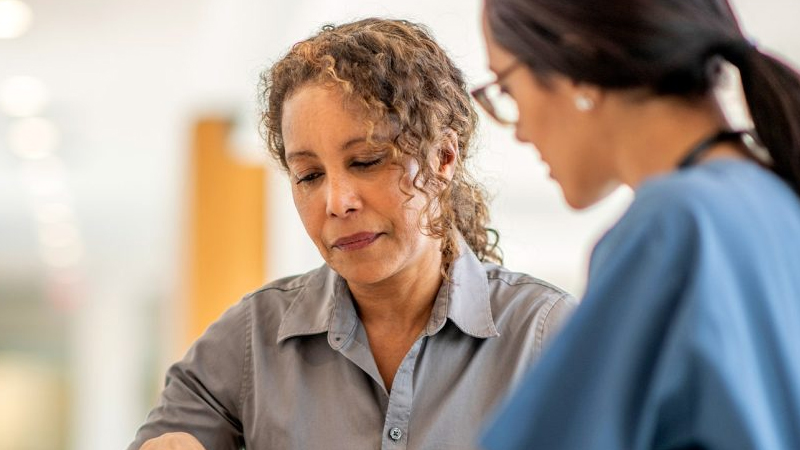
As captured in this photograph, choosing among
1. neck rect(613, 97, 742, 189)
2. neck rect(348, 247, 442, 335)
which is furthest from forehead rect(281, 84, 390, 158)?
neck rect(613, 97, 742, 189)

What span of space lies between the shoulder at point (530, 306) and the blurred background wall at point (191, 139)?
0.80 feet

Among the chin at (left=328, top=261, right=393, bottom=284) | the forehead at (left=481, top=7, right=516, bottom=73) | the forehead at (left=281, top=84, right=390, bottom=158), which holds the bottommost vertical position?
the chin at (left=328, top=261, right=393, bottom=284)

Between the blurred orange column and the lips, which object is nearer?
the lips

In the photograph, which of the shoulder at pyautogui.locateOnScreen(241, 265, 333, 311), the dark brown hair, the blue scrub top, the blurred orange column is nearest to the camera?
the blue scrub top

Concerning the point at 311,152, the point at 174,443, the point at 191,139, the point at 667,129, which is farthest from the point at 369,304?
the point at 191,139

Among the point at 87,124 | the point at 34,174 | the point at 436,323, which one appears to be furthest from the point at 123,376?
the point at 436,323

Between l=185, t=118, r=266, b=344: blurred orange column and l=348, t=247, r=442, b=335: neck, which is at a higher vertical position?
l=348, t=247, r=442, b=335: neck

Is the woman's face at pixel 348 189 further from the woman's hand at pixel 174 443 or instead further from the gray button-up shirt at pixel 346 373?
the woman's hand at pixel 174 443

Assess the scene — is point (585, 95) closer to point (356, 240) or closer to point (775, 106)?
point (775, 106)

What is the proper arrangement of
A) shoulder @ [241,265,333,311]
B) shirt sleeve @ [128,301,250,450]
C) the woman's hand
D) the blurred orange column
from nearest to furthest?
the woman's hand → shirt sleeve @ [128,301,250,450] → shoulder @ [241,265,333,311] → the blurred orange column

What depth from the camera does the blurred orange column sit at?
6.25m

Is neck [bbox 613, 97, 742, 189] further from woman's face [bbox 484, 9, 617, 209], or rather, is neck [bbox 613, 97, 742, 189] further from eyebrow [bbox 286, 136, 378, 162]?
eyebrow [bbox 286, 136, 378, 162]

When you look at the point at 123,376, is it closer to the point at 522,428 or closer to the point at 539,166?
the point at 539,166

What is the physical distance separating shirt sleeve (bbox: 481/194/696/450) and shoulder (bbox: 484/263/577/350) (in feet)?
2.15
